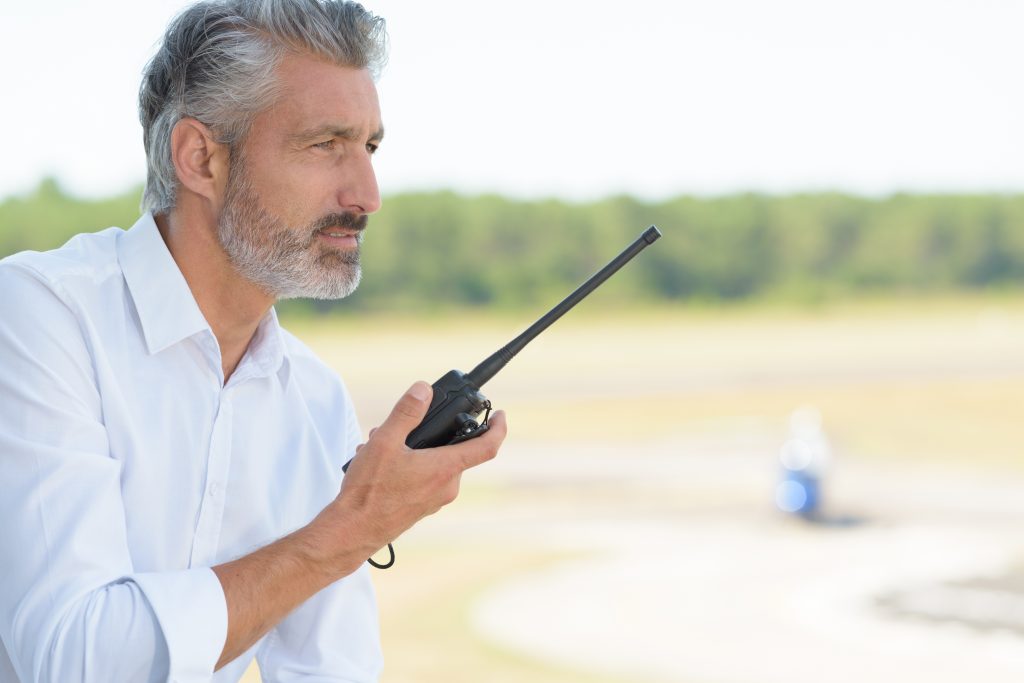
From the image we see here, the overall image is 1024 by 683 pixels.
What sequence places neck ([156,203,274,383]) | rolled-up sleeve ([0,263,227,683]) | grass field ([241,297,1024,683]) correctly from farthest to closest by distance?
grass field ([241,297,1024,683]) → neck ([156,203,274,383]) → rolled-up sleeve ([0,263,227,683])

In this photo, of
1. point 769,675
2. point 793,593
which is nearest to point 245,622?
point 769,675

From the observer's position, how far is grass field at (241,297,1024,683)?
885cm

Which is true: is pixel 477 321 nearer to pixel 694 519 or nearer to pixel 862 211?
pixel 862 211

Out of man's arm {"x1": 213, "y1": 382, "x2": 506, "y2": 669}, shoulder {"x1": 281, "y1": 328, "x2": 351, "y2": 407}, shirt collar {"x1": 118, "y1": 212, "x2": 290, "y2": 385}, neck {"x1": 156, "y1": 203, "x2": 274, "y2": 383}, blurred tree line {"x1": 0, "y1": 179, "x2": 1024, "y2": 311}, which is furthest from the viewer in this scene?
blurred tree line {"x1": 0, "y1": 179, "x2": 1024, "y2": 311}

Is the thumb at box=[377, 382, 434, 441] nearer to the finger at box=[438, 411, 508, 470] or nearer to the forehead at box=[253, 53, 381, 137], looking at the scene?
the finger at box=[438, 411, 508, 470]

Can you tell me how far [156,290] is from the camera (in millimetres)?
1805

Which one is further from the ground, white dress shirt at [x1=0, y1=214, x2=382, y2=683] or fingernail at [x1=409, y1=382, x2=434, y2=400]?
fingernail at [x1=409, y1=382, x2=434, y2=400]

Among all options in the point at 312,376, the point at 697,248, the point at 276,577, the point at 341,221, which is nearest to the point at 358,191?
the point at 341,221

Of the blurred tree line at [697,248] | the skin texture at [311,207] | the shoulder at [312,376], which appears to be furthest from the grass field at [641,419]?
the skin texture at [311,207]

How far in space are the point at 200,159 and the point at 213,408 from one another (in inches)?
14.4

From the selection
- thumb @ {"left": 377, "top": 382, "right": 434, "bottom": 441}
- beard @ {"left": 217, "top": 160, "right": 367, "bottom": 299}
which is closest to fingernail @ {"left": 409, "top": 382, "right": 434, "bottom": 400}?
thumb @ {"left": 377, "top": 382, "right": 434, "bottom": 441}

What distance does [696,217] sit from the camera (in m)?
41.0

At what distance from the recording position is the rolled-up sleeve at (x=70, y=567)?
4.79ft

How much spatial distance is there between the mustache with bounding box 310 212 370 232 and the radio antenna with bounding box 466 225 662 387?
275 mm
